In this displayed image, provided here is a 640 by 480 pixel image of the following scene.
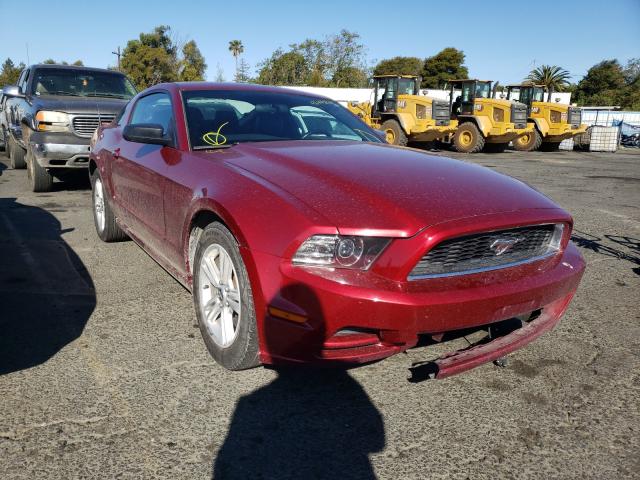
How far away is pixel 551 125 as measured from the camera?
71.4 feet

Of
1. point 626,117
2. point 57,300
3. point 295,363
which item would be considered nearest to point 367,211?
point 295,363

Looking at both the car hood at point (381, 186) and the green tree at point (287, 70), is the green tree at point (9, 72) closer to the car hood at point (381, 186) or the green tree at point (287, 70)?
the green tree at point (287, 70)

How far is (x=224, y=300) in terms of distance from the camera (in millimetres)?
2660

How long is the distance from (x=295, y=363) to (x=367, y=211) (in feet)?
2.39

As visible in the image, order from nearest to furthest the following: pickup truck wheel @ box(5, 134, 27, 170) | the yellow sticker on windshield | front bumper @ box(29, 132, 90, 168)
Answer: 1. the yellow sticker on windshield
2. front bumper @ box(29, 132, 90, 168)
3. pickup truck wheel @ box(5, 134, 27, 170)

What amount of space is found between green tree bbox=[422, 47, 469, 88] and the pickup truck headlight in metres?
68.2

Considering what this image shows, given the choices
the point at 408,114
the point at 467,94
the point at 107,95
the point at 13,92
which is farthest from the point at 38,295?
the point at 467,94

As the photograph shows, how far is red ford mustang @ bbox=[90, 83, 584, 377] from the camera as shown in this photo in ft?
7.08

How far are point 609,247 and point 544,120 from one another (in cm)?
1841

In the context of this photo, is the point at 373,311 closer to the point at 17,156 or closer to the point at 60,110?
the point at 60,110

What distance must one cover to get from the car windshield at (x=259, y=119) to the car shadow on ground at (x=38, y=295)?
1.37 metres

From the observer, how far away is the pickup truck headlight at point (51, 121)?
23.1ft

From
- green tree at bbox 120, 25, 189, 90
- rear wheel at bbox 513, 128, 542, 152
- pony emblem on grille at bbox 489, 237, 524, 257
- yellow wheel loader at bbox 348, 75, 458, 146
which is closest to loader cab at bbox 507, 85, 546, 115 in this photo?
rear wheel at bbox 513, 128, 542, 152

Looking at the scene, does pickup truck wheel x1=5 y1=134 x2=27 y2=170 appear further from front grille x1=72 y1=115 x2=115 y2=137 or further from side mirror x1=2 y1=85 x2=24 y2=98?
front grille x1=72 y1=115 x2=115 y2=137
